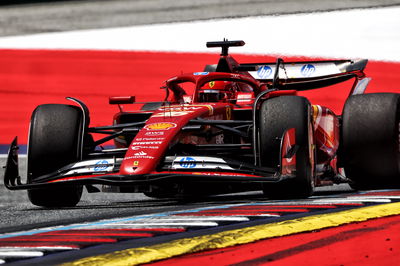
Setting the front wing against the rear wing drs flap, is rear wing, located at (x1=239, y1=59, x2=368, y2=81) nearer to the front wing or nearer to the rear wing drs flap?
the rear wing drs flap

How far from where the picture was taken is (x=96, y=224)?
5.18 m

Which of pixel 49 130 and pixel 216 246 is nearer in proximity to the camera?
pixel 216 246

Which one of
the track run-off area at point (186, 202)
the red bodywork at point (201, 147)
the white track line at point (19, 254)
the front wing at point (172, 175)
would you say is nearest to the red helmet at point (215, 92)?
the red bodywork at point (201, 147)

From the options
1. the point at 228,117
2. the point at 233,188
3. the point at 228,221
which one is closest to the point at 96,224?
the point at 228,221

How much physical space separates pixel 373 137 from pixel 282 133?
4.97 ft

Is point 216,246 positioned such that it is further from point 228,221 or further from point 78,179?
point 78,179

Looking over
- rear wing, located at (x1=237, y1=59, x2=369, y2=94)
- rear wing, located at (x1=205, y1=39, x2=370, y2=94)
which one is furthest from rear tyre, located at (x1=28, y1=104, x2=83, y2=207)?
rear wing, located at (x1=237, y1=59, x2=369, y2=94)

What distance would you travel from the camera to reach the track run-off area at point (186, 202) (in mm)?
3936

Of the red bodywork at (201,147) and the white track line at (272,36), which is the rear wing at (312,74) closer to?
the red bodywork at (201,147)

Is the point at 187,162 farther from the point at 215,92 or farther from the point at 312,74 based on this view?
the point at 312,74

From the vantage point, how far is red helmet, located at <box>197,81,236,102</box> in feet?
27.8

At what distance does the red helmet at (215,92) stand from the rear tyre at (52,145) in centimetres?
138

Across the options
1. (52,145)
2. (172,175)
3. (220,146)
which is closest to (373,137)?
(220,146)

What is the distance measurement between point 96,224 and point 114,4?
37.5 feet
